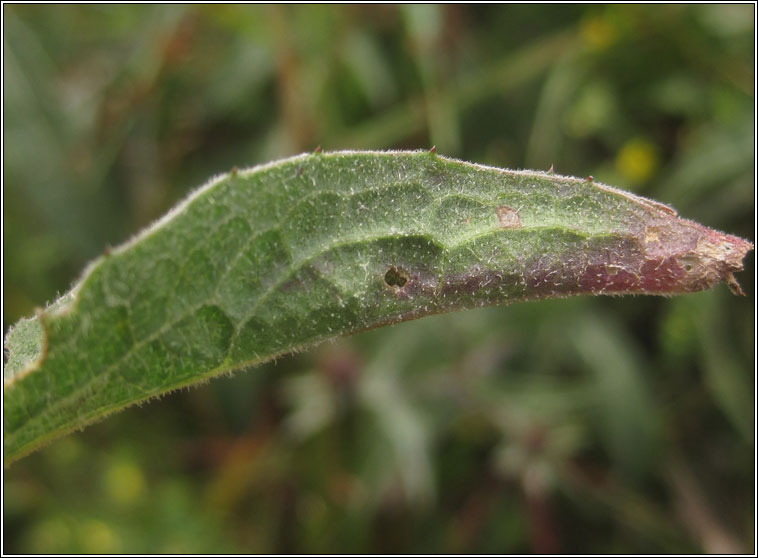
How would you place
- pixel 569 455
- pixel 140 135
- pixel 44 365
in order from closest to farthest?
1. pixel 44 365
2. pixel 569 455
3. pixel 140 135

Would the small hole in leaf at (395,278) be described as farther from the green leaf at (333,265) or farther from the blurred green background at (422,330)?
the blurred green background at (422,330)

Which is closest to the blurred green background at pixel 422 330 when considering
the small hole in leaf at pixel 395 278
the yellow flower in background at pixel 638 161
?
the yellow flower in background at pixel 638 161

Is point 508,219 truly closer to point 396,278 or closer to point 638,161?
point 396,278

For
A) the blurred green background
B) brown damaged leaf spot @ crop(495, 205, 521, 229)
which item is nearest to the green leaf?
brown damaged leaf spot @ crop(495, 205, 521, 229)

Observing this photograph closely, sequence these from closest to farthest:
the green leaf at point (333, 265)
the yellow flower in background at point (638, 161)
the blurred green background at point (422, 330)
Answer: the green leaf at point (333, 265), the blurred green background at point (422, 330), the yellow flower in background at point (638, 161)

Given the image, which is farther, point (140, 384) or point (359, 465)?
point (359, 465)

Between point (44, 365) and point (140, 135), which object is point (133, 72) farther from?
point (44, 365)

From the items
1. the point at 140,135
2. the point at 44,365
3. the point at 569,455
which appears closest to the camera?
the point at 44,365

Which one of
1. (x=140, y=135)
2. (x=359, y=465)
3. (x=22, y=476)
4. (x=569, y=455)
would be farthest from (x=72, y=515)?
(x=569, y=455)
